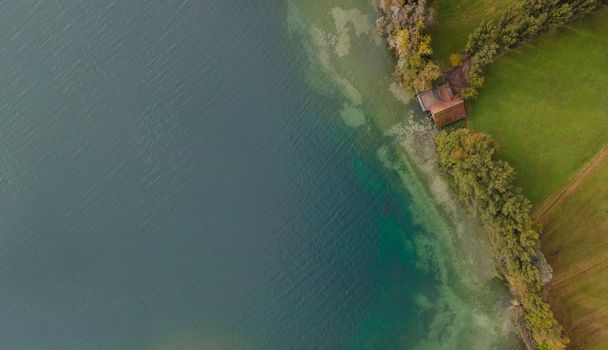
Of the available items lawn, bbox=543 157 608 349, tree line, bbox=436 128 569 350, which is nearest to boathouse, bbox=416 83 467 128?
tree line, bbox=436 128 569 350

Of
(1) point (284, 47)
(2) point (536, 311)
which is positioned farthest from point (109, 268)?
(2) point (536, 311)

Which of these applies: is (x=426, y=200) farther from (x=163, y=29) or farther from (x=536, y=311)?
(x=163, y=29)

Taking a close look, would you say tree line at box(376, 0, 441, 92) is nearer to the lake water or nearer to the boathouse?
the boathouse

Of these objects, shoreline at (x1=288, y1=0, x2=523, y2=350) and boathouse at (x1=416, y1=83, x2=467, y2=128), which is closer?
boathouse at (x1=416, y1=83, x2=467, y2=128)

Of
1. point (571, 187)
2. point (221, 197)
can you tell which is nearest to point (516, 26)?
A: point (571, 187)

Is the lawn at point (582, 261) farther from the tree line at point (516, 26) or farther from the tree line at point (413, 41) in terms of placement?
the tree line at point (413, 41)
